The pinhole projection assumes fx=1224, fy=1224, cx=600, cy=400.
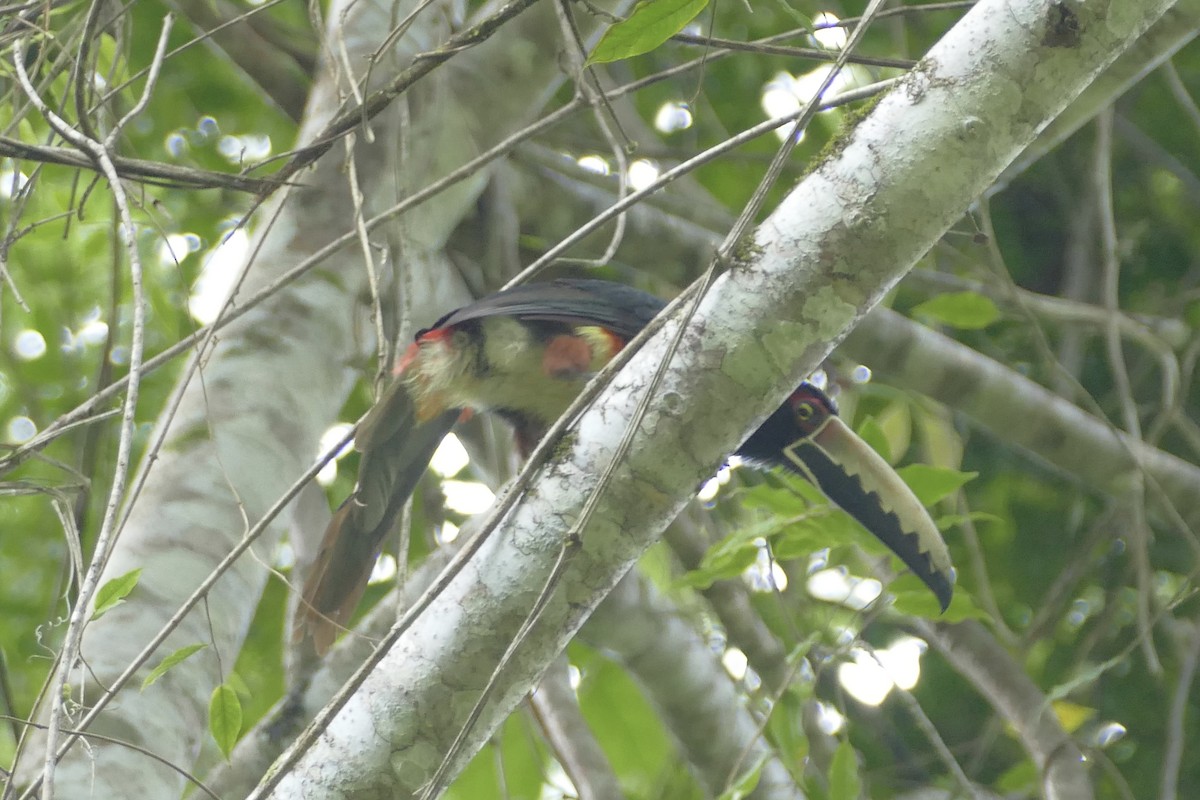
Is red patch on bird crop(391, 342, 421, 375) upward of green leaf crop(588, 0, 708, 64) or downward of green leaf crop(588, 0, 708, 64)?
upward

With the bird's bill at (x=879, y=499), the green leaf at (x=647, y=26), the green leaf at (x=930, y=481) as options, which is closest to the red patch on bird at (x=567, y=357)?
the bird's bill at (x=879, y=499)

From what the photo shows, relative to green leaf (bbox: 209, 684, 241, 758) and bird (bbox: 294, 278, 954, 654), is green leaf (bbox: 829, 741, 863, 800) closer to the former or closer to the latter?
bird (bbox: 294, 278, 954, 654)

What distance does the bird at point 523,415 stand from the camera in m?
2.22

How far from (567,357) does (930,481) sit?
832 mm

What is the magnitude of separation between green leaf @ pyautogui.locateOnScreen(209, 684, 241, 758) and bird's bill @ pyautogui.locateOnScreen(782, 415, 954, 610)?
1.00 m

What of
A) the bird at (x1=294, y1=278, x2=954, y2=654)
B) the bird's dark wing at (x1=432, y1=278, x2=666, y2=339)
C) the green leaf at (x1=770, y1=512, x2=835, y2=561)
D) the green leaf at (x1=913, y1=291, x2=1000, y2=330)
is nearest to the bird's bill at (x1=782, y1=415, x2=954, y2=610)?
the bird at (x1=294, y1=278, x2=954, y2=654)

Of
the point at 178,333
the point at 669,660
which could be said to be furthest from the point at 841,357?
the point at 178,333

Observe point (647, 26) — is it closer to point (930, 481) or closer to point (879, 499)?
point (930, 481)

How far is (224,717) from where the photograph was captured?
4.96 feet

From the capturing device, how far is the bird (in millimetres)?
2221

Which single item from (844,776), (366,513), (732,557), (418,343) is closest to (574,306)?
(418,343)

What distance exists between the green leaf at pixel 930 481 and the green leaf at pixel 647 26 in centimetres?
90

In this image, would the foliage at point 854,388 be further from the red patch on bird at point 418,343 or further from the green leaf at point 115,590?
the green leaf at point 115,590

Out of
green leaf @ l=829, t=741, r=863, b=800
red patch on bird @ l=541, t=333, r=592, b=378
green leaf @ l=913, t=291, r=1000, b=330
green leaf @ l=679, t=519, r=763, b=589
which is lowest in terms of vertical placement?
green leaf @ l=829, t=741, r=863, b=800
